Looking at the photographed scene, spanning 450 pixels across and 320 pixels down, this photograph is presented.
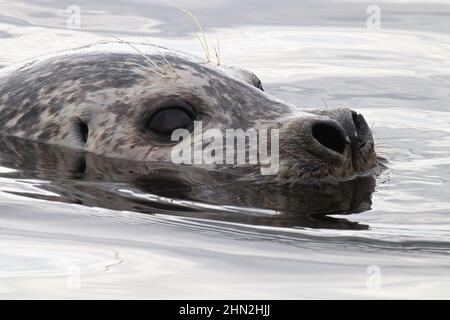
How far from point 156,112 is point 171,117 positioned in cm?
9

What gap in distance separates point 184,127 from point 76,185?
2.32 feet

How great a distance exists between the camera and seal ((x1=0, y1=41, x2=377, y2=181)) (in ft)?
21.5

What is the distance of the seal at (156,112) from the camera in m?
6.55

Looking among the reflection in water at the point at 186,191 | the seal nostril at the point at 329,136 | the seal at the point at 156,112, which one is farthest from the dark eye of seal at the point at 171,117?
the seal nostril at the point at 329,136

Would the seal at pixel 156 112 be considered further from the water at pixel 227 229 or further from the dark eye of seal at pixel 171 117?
the water at pixel 227 229

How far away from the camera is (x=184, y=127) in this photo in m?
6.91

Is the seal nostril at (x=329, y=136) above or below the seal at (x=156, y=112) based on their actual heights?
below

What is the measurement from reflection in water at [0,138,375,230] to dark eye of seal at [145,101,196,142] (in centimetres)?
20

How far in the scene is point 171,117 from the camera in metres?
6.91

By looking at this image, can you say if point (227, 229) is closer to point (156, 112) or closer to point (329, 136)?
point (329, 136)

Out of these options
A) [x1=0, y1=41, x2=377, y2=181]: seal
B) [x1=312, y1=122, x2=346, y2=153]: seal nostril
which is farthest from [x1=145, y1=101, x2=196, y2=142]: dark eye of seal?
[x1=312, y1=122, x2=346, y2=153]: seal nostril

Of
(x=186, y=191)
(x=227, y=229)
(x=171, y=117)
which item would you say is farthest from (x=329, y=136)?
(x=227, y=229)
